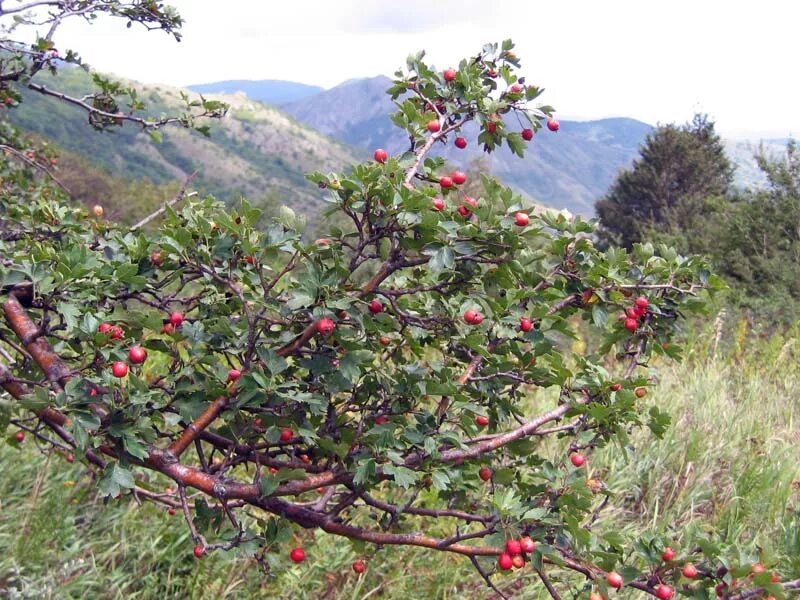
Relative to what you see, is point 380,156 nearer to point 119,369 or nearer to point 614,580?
point 119,369

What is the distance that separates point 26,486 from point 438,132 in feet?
12.2

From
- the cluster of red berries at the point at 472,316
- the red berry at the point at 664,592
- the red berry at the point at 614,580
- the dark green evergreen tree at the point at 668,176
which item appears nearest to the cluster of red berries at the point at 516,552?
the red berry at the point at 614,580

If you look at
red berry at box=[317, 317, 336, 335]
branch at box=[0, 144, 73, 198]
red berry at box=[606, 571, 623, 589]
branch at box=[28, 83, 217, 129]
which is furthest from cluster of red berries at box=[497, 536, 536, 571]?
branch at box=[0, 144, 73, 198]

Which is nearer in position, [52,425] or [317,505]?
[52,425]

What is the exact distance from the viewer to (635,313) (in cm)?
209

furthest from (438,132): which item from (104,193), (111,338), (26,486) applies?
(104,193)

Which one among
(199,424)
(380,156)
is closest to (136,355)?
(199,424)

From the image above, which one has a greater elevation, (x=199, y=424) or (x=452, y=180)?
(x=452, y=180)

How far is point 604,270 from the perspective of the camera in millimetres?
1911

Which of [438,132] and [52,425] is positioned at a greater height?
[438,132]

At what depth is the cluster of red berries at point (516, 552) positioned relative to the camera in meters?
1.65

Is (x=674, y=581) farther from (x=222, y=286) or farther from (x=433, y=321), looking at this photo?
(x=222, y=286)

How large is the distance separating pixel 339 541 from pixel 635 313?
2.49 meters

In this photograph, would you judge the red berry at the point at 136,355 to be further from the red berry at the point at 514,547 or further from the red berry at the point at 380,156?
the red berry at the point at 514,547
